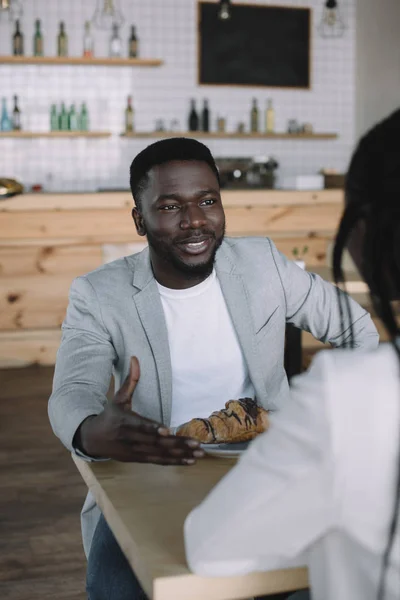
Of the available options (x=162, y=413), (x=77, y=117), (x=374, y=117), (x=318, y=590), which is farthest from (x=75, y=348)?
(x=374, y=117)

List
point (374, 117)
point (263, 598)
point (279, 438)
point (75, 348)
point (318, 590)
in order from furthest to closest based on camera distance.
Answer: point (374, 117) < point (263, 598) < point (75, 348) < point (318, 590) < point (279, 438)

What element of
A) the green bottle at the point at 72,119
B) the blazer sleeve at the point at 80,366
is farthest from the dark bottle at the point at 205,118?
the blazer sleeve at the point at 80,366

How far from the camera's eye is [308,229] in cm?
566

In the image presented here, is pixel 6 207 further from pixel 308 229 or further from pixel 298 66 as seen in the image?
pixel 298 66

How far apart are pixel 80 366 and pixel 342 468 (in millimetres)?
907

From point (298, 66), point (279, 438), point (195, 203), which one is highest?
point (298, 66)

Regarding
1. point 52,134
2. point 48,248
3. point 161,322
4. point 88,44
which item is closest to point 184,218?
point 161,322

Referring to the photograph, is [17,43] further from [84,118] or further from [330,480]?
[330,480]

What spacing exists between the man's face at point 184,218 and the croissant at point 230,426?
19.1 inches

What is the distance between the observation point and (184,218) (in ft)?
6.06

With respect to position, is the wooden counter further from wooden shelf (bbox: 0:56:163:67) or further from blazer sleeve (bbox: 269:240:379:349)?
blazer sleeve (bbox: 269:240:379:349)

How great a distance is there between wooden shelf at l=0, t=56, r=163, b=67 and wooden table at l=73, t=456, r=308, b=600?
17.9 feet

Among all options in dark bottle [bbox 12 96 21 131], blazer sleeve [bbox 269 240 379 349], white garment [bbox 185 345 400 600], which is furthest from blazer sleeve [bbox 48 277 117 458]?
dark bottle [bbox 12 96 21 131]

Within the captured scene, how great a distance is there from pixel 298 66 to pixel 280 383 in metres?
5.67
